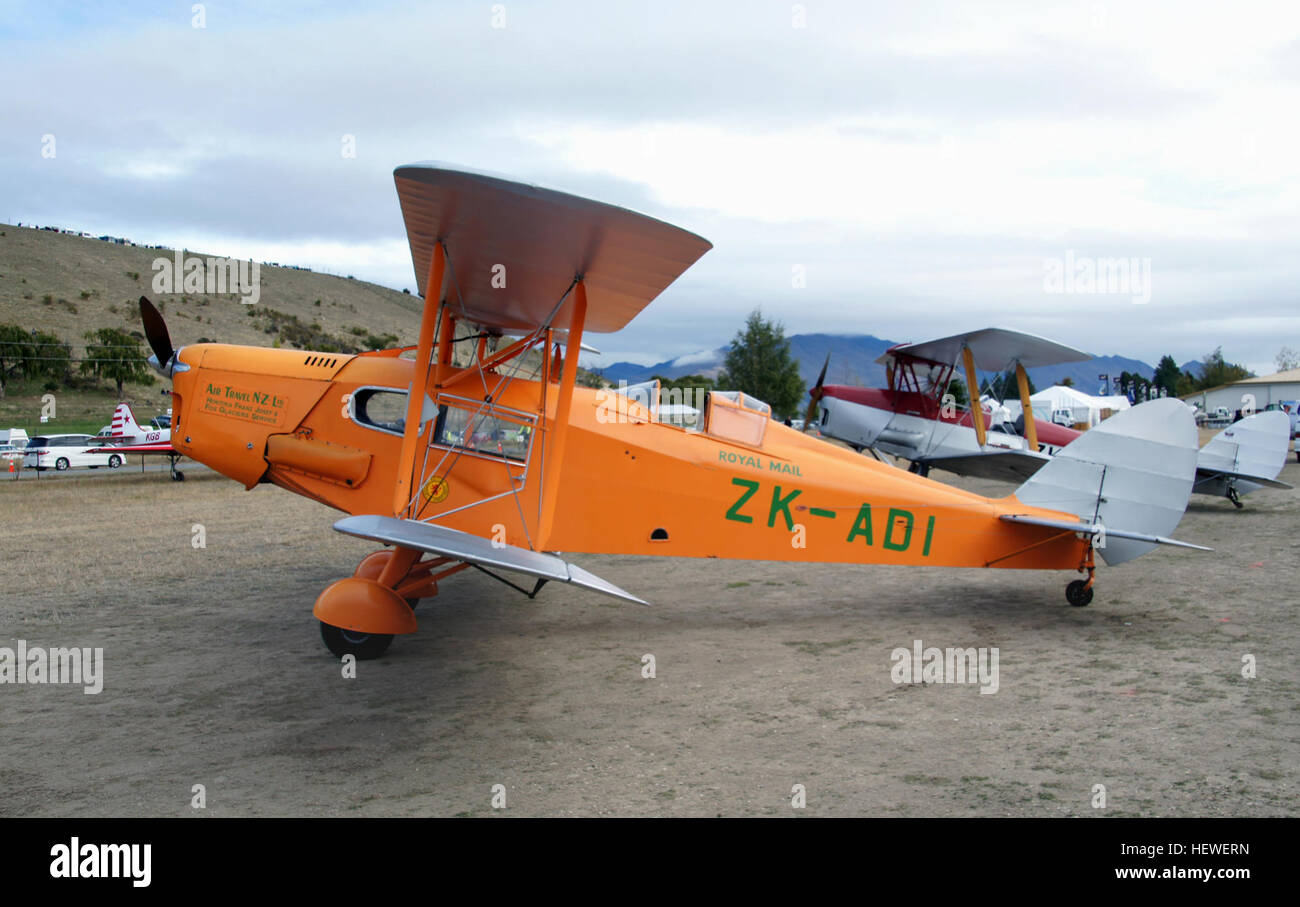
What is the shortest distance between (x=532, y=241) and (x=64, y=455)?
2618 cm

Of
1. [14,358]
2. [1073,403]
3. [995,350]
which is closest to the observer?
[995,350]

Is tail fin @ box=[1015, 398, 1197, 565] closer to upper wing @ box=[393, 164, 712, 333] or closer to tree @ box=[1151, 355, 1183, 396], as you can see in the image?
upper wing @ box=[393, 164, 712, 333]

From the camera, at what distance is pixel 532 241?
520cm

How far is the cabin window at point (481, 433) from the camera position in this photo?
6391 mm

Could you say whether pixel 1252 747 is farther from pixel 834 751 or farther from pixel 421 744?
pixel 421 744

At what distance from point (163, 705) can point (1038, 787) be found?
512 cm

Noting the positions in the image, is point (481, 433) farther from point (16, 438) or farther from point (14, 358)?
point (14, 358)

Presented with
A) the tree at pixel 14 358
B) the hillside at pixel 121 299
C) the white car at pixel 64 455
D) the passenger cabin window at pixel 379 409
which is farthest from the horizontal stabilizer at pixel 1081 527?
the hillside at pixel 121 299

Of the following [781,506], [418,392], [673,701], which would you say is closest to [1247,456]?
[781,506]

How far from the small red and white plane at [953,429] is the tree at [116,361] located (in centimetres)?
3513

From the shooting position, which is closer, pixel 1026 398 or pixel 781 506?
pixel 781 506

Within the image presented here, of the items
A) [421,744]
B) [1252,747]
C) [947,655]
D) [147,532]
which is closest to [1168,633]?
[947,655]

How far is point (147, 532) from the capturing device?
1227 cm

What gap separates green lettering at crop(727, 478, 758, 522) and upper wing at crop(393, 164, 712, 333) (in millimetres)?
1699
